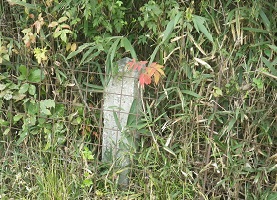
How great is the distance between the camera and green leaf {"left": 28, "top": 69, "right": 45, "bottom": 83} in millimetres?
3063

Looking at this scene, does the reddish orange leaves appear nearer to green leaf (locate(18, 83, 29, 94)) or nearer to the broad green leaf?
the broad green leaf

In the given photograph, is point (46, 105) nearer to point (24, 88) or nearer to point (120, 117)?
point (24, 88)

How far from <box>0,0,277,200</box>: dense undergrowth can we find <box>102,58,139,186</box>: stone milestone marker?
65 millimetres

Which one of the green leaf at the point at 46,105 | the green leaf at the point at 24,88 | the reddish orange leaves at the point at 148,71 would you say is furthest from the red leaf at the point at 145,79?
the green leaf at the point at 24,88

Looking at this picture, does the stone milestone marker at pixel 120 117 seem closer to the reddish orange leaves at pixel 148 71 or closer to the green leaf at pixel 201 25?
the reddish orange leaves at pixel 148 71

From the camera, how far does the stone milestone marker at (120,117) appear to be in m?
2.86

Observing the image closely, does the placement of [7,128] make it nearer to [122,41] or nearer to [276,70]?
[122,41]

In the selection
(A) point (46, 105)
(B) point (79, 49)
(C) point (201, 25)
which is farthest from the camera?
(A) point (46, 105)

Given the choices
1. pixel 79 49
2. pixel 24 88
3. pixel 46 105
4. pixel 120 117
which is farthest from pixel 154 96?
pixel 24 88

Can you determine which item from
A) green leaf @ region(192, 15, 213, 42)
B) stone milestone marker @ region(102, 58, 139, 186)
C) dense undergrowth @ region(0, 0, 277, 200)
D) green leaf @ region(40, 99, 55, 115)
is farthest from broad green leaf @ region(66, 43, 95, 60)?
green leaf @ region(192, 15, 213, 42)

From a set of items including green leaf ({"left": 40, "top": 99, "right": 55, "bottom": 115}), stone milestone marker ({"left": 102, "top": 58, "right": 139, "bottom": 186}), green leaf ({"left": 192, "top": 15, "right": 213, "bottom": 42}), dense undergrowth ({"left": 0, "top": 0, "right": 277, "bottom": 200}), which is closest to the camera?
green leaf ({"left": 192, "top": 15, "right": 213, "bottom": 42})

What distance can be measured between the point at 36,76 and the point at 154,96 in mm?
853

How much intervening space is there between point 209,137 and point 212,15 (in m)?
0.78

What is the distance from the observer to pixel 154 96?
2934 mm
